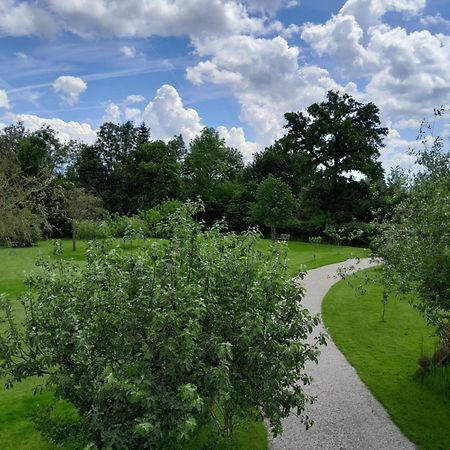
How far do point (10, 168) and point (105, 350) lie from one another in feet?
74.7

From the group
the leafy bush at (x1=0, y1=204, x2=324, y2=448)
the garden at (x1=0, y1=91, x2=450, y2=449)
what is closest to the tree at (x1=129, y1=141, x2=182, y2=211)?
the garden at (x1=0, y1=91, x2=450, y2=449)

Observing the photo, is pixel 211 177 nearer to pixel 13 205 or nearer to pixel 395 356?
pixel 13 205

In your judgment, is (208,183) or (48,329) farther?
(208,183)

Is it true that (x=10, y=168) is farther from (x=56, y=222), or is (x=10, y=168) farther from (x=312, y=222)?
(x=312, y=222)

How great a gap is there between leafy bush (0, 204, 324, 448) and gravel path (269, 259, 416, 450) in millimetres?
3054

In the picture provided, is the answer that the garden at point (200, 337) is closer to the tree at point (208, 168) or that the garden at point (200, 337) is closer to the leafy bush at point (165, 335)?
the leafy bush at point (165, 335)

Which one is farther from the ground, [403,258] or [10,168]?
[10,168]

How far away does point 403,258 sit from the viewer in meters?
10.8

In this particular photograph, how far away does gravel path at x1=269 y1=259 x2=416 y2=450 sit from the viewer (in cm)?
954

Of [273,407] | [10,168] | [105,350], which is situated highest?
[10,168]

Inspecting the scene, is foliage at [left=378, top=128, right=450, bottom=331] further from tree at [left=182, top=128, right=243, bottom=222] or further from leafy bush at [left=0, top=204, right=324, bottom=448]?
tree at [left=182, top=128, right=243, bottom=222]

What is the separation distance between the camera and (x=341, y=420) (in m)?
10.6

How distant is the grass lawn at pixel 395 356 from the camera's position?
10.7 m

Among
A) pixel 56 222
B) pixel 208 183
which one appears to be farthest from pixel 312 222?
pixel 56 222
